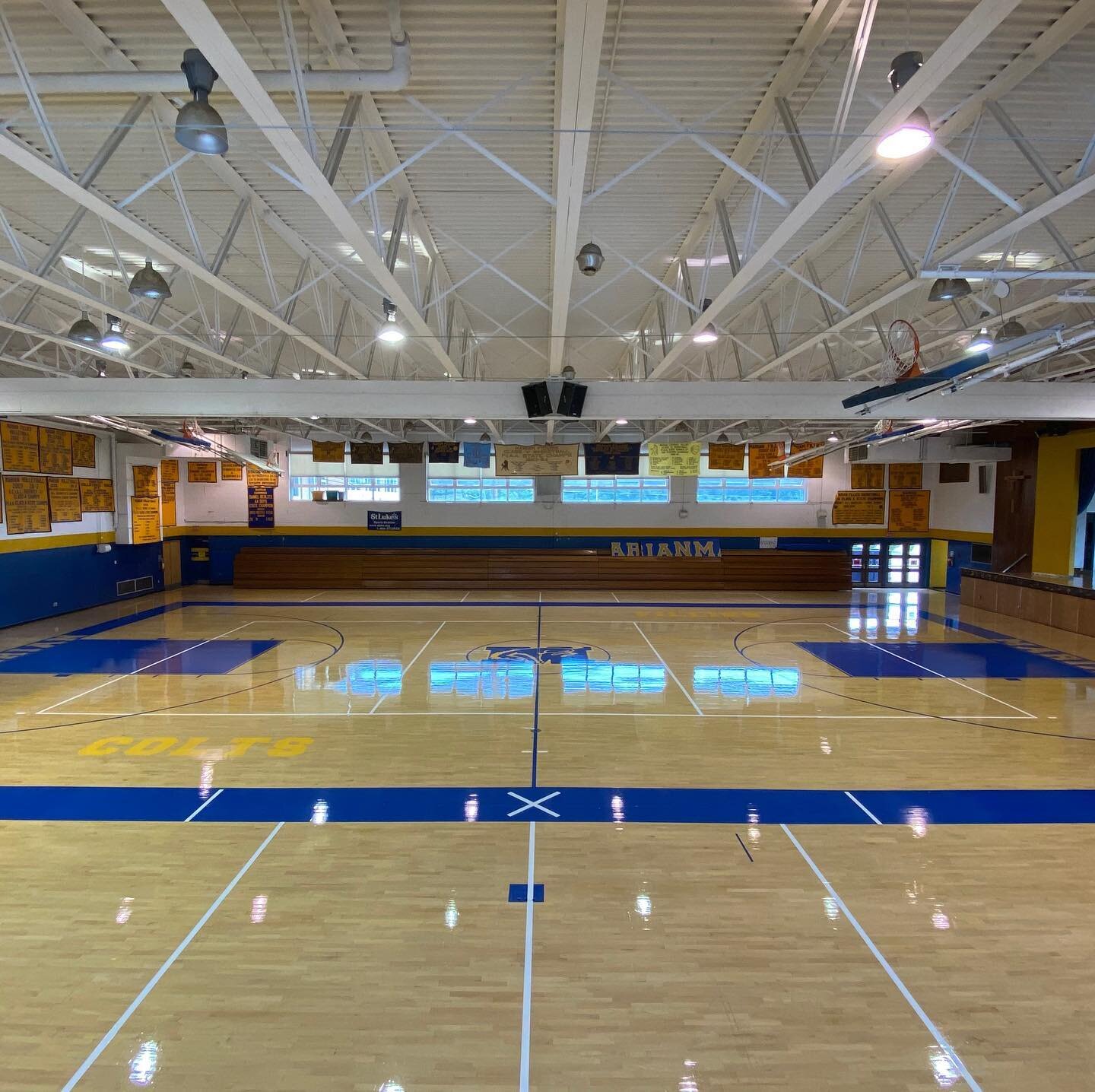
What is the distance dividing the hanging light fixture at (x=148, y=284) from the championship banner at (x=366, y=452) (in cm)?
1371

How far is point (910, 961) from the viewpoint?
4.39m

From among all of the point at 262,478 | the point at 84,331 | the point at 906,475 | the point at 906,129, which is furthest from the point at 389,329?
the point at 906,475

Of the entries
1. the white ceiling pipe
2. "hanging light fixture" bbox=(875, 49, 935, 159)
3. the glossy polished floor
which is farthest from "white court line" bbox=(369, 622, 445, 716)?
"hanging light fixture" bbox=(875, 49, 935, 159)

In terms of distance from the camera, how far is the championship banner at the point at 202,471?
929 inches

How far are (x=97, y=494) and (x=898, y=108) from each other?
21.1 meters

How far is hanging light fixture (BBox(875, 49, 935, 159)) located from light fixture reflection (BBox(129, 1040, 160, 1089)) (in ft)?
21.7

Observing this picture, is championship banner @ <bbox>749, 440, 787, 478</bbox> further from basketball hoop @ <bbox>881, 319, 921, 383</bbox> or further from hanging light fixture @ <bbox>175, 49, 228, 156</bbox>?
hanging light fixture @ <bbox>175, 49, 228, 156</bbox>

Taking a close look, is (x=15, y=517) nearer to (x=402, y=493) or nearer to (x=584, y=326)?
(x=402, y=493)

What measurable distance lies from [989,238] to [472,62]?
4.69 metres

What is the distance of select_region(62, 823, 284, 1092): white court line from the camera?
11.6 ft

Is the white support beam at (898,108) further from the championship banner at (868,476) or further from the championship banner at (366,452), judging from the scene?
the championship banner at (868,476)

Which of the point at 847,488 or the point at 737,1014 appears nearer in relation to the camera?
the point at 737,1014

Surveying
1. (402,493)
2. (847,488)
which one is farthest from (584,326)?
(847,488)

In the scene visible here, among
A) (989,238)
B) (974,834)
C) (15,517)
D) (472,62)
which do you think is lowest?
(974,834)
